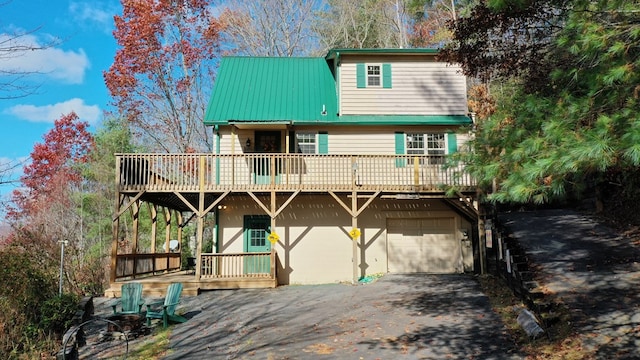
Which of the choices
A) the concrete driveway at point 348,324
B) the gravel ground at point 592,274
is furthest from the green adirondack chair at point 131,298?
the gravel ground at point 592,274

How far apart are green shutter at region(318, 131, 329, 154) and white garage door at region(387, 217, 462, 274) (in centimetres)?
318

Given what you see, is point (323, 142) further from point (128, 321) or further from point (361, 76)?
point (128, 321)

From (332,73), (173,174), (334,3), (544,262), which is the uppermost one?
(334,3)

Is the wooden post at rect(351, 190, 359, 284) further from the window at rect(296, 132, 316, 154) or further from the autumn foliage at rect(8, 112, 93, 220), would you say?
the autumn foliage at rect(8, 112, 93, 220)

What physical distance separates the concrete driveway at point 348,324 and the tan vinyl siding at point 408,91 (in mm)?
6082

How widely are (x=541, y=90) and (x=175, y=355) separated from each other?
7211 millimetres

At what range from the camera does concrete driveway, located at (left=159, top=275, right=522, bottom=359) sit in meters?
7.93

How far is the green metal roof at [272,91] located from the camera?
1670cm

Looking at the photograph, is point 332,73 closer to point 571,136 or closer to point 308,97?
point 308,97

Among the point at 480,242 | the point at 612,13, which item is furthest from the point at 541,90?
the point at 480,242

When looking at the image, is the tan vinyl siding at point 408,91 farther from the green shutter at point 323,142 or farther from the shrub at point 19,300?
the shrub at point 19,300

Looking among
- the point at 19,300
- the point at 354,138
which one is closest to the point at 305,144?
the point at 354,138

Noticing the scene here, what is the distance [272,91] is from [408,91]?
4.83m

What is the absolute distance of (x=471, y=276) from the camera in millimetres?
14734
